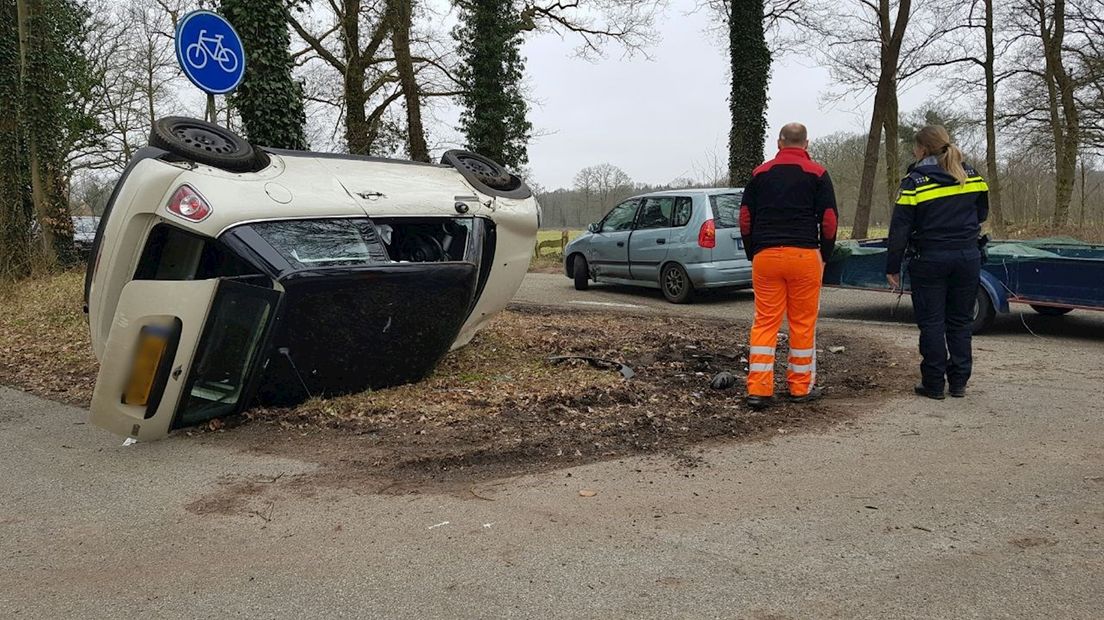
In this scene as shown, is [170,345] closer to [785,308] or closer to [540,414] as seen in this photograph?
[540,414]

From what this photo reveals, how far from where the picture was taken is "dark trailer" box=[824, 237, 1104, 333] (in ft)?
24.6

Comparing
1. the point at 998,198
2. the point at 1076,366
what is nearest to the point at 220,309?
the point at 1076,366

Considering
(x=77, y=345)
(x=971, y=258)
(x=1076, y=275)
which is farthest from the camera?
(x=77, y=345)

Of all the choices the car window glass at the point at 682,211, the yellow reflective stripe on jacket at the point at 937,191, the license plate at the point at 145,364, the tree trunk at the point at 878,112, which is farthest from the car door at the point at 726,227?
the tree trunk at the point at 878,112

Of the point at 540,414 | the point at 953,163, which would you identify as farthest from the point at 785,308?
the point at 540,414

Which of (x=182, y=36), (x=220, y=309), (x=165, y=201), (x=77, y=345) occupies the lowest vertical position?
(x=77, y=345)

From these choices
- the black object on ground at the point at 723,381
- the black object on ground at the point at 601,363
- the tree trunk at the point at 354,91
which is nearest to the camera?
the black object on ground at the point at 723,381

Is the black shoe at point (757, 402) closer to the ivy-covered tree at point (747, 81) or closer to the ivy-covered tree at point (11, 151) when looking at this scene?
the ivy-covered tree at point (747, 81)

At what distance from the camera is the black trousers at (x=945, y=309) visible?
552 cm

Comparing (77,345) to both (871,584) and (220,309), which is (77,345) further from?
(871,584)

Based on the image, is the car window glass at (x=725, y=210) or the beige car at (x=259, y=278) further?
the car window glass at (x=725, y=210)

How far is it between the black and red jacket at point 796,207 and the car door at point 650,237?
21.1ft

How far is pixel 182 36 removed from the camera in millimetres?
6773

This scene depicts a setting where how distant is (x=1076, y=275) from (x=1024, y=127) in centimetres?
2177
